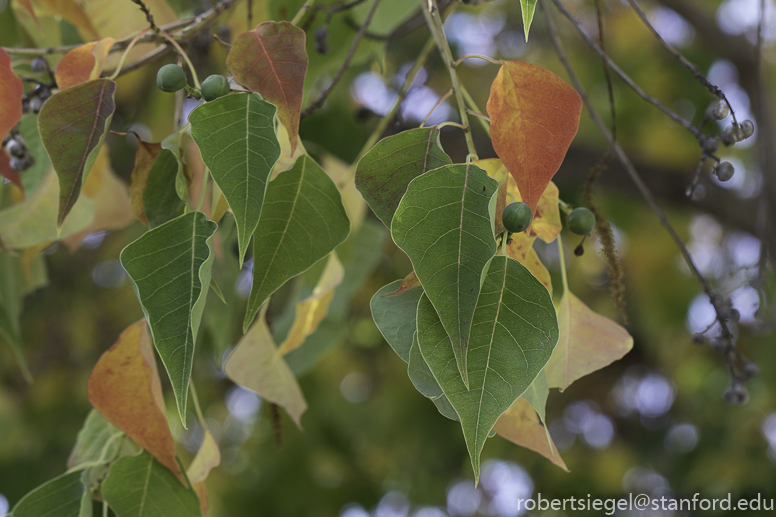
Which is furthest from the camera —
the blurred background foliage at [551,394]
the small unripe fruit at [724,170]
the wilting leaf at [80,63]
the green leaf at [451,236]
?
the blurred background foliage at [551,394]

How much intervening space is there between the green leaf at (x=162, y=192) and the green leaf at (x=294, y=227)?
3.2 inches

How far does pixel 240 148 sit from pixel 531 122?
207mm

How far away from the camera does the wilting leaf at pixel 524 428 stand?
50cm

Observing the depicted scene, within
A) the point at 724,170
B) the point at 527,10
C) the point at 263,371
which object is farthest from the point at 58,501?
the point at 724,170

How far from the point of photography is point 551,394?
2488mm

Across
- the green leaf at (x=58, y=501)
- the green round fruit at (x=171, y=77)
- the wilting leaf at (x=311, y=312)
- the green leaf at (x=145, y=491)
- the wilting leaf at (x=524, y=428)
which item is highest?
the green round fruit at (x=171, y=77)

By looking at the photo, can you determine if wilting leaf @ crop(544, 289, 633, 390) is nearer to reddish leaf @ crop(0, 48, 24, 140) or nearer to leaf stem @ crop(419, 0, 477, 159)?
leaf stem @ crop(419, 0, 477, 159)

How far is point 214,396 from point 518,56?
181 centimetres

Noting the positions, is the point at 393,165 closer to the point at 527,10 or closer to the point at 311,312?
the point at 527,10

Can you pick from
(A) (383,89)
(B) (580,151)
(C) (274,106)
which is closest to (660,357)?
(B) (580,151)

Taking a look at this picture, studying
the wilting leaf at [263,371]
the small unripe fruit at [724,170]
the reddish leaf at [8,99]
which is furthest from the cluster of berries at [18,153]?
the small unripe fruit at [724,170]

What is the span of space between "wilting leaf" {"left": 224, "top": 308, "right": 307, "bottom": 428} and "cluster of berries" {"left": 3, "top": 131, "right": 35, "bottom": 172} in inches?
13.0

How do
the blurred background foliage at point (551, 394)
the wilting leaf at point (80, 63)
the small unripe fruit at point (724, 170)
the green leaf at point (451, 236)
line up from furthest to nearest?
the blurred background foliage at point (551, 394), the small unripe fruit at point (724, 170), the wilting leaf at point (80, 63), the green leaf at point (451, 236)

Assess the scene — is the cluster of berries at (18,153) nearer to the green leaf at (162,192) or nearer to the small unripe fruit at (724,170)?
the green leaf at (162,192)
